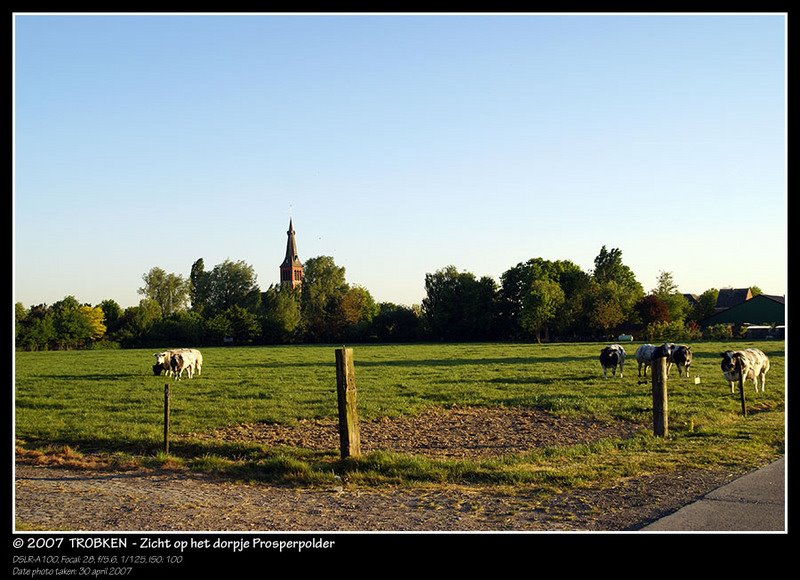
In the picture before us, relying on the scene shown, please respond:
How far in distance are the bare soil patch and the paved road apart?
276mm

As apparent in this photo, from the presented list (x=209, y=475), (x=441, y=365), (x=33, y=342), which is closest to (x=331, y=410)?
(x=209, y=475)

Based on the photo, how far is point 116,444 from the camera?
13.3 meters

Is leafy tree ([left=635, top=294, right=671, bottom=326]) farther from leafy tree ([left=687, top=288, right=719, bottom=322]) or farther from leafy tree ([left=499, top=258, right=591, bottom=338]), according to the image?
leafy tree ([left=687, top=288, right=719, bottom=322])

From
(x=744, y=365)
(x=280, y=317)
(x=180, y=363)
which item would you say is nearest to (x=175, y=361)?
(x=180, y=363)

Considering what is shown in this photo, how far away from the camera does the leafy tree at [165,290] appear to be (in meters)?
109

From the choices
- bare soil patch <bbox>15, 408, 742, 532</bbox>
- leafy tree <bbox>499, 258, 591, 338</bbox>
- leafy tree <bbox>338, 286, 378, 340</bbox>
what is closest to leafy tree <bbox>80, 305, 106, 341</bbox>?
leafy tree <bbox>338, 286, 378, 340</bbox>

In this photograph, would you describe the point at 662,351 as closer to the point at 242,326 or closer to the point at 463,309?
the point at 463,309

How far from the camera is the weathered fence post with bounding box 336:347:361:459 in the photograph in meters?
11.1

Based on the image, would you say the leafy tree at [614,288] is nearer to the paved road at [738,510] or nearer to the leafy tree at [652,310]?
the leafy tree at [652,310]

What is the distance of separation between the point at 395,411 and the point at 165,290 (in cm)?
9830

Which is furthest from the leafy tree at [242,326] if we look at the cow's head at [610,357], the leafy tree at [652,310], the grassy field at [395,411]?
the cow's head at [610,357]

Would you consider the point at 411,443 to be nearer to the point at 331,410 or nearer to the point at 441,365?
the point at 331,410
